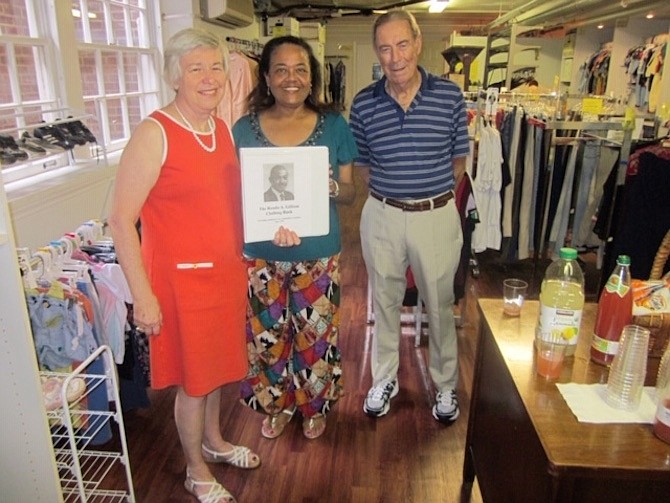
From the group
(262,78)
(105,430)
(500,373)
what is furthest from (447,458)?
(262,78)

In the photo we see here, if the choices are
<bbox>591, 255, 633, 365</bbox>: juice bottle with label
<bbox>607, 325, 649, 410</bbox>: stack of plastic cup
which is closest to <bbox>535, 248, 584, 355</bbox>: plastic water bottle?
<bbox>591, 255, 633, 365</bbox>: juice bottle with label

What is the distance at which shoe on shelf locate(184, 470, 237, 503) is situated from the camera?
1.80 metres

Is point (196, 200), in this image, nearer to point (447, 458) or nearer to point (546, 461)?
point (546, 461)

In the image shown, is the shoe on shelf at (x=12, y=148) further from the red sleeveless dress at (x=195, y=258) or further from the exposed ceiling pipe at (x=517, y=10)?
the exposed ceiling pipe at (x=517, y=10)

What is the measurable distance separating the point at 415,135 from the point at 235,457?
1371 mm

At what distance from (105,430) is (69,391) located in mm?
500

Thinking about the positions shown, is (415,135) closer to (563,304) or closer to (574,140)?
(563,304)

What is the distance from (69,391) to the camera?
1.68m

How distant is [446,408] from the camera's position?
2275 mm

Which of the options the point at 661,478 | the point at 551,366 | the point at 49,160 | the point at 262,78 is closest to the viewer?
the point at 661,478

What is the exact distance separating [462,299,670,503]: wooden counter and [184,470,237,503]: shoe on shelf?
845 mm

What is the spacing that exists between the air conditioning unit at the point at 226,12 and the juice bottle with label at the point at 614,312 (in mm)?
3534

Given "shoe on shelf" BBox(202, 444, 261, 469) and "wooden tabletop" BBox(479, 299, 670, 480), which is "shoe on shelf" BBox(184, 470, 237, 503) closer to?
"shoe on shelf" BBox(202, 444, 261, 469)

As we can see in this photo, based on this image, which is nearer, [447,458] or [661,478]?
[661,478]
